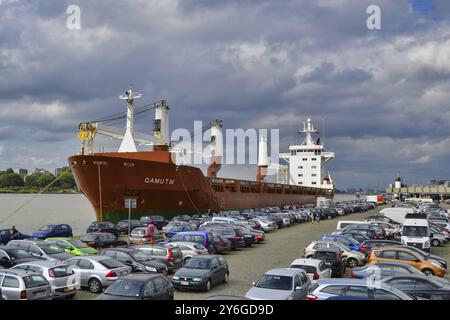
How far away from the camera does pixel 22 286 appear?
470 inches

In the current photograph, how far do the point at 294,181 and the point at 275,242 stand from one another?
71.5 meters

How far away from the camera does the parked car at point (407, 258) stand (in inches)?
721

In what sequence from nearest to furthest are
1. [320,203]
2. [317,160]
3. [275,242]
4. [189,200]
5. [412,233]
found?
[412,233] → [275,242] → [189,200] → [320,203] → [317,160]

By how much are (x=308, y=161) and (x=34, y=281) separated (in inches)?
3609

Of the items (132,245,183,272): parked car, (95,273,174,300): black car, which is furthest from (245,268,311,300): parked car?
(132,245,183,272): parked car

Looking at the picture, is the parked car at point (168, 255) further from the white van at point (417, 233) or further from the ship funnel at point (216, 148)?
the ship funnel at point (216, 148)

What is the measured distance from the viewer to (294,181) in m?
102

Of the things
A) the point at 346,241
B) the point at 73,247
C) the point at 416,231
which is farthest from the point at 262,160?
the point at 73,247

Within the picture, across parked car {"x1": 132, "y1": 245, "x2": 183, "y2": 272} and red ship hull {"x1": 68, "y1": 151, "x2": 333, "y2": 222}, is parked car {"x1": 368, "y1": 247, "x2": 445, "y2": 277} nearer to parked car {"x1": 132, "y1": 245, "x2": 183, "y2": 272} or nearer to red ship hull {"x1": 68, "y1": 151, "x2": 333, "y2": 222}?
parked car {"x1": 132, "y1": 245, "x2": 183, "y2": 272}
